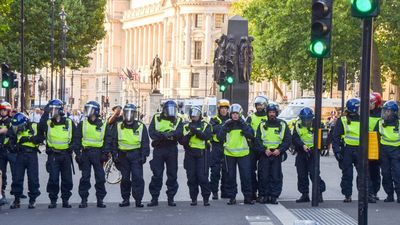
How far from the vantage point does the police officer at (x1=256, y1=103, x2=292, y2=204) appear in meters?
18.2

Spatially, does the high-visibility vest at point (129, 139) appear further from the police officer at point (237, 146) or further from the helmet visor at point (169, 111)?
the police officer at point (237, 146)

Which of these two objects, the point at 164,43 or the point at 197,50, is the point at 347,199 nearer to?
the point at 197,50

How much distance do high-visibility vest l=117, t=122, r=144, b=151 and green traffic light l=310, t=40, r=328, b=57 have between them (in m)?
3.62

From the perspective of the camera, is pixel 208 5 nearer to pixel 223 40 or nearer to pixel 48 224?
pixel 223 40

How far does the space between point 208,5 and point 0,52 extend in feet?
251

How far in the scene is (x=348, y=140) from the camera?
717 inches

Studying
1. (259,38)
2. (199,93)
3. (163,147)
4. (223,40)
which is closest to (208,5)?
(199,93)

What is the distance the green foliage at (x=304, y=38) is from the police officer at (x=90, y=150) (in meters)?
38.2

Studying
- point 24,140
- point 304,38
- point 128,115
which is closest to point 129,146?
point 128,115

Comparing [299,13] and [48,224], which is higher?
[299,13]

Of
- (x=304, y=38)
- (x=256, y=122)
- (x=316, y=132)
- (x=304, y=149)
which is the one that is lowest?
(x=304, y=149)

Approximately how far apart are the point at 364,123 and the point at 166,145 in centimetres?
700

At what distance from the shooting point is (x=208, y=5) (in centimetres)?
13162

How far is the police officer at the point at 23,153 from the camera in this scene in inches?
701
